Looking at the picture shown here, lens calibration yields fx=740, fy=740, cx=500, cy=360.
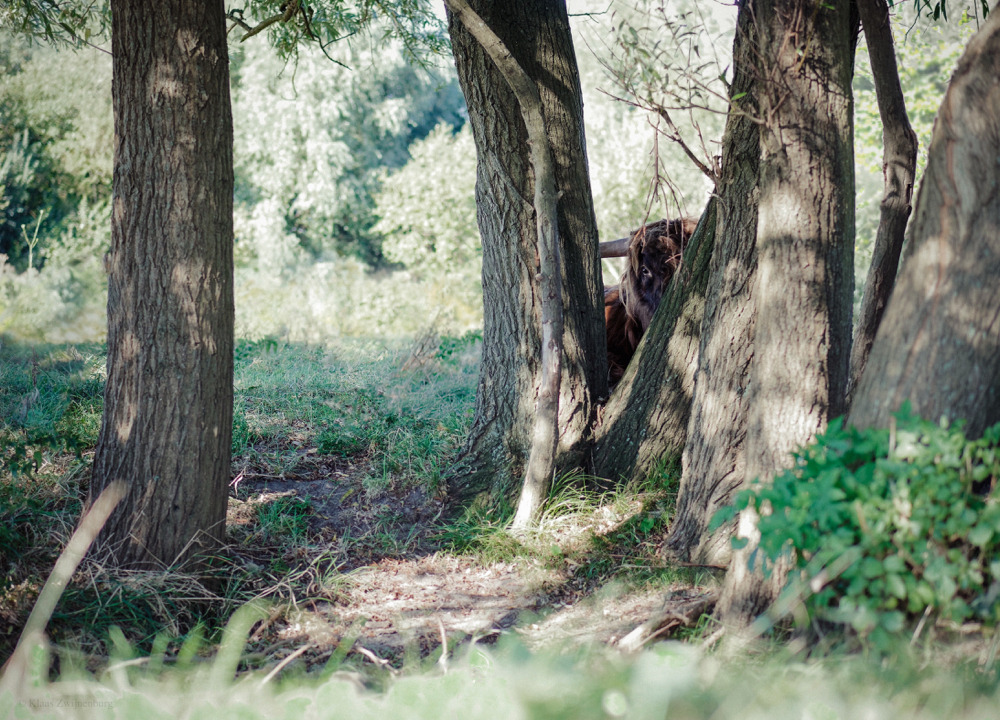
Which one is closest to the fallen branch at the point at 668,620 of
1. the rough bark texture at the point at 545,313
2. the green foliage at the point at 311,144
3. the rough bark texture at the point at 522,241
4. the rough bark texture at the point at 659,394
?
the rough bark texture at the point at 545,313

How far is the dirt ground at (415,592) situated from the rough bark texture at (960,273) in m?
1.20

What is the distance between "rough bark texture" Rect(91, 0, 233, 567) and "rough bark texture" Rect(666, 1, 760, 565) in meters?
2.19

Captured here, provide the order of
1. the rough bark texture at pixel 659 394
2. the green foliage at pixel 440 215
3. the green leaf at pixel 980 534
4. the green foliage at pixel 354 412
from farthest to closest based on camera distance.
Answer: the green foliage at pixel 440 215
the green foliage at pixel 354 412
the rough bark texture at pixel 659 394
the green leaf at pixel 980 534

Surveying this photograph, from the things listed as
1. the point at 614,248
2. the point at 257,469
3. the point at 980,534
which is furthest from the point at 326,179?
the point at 980,534

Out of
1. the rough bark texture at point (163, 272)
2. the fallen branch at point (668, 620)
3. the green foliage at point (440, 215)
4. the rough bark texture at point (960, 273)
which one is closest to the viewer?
the rough bark texture at point (960, 273)

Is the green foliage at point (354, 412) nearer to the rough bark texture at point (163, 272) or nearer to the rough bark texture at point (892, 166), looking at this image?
the rough bark texture at point (163, 272)

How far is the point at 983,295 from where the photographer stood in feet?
6.88

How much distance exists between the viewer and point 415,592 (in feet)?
11.5

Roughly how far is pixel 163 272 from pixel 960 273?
2948 mm

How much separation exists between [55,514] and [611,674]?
267cm

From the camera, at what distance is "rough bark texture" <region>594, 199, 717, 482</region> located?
3967 millimetres

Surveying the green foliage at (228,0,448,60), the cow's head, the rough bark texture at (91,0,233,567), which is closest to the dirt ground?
the rough bark texture at (91,0,233,567)

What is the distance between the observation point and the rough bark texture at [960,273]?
2102 mm

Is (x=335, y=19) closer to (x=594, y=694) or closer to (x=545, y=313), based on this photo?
(x=545, y=313)
